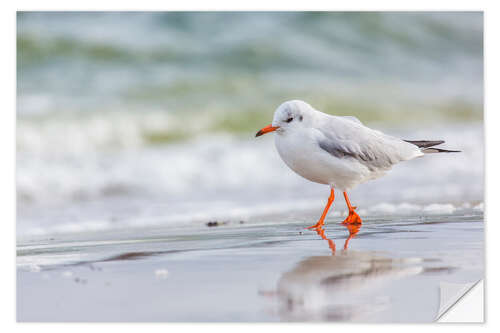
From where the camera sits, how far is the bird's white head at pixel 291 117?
342 centimetres

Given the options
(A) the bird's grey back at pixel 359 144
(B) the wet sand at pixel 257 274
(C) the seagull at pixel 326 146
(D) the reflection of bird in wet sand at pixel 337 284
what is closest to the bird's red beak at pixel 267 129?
(C) the seagull at pixel 326 146

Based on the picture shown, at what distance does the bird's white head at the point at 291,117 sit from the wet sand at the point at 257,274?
551 mm

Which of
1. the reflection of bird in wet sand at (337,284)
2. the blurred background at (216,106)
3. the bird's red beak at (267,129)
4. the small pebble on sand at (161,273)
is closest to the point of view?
the reflection of bird in wet sand at (337,284)

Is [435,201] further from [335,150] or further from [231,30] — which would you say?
[231,30]

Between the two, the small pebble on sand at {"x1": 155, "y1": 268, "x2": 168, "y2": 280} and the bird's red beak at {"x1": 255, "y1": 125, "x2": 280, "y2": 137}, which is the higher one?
the bird's red beak at {"x1": 255, "y1": 125, "x2": 280, "y2": 137}

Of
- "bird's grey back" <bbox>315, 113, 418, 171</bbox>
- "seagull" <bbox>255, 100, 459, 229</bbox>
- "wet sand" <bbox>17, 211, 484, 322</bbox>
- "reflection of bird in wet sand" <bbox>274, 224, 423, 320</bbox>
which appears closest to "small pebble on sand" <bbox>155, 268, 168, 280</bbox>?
"wet sand" <bbox>17, 211, 484, 322</bbox>

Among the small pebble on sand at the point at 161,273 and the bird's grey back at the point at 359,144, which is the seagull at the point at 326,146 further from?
the small pebble on sand at the point at 161,273

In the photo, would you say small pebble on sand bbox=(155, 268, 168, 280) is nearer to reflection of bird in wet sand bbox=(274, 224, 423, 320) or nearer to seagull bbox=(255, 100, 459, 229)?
reflection of bird in wet sand bbox=(274, 224, 423, 320)

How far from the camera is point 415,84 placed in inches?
225

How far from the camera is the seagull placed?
339cm

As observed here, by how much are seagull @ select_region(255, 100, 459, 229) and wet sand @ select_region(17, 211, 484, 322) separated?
0.31 m

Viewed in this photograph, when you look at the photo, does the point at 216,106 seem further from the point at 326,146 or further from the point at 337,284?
the point at 337,284

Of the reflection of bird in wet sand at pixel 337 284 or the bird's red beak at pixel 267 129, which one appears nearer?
the reflection of bird in wet sand at pixel 337 284

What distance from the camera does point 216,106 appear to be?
23.6 ft
